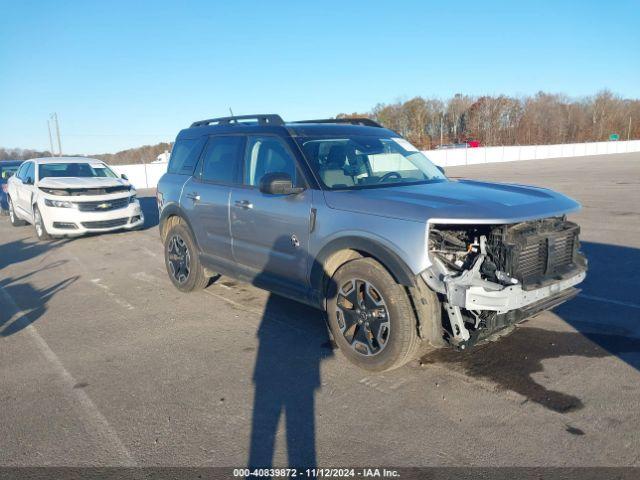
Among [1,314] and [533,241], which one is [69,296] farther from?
[533,241]

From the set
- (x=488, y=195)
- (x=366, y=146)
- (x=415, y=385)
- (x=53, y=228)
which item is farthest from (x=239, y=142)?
(x=53, y=228)

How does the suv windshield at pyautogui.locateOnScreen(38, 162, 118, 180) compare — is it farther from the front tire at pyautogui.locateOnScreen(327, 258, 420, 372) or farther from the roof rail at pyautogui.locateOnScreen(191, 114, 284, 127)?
the front tire at pyautogui.locateOnScreen(327, 258, 420, 372)

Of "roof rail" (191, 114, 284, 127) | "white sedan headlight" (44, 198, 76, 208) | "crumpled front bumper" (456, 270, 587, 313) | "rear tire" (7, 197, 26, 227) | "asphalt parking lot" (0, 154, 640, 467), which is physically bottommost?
"asphalt parking lot" (0, 154, 640, 467)

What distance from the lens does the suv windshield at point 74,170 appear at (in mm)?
11172

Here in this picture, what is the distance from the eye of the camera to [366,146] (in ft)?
16.3

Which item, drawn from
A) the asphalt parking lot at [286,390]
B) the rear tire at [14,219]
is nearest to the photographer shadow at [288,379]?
the asphalt parking lot at [286,390]

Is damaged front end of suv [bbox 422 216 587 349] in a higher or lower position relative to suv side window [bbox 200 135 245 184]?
lower

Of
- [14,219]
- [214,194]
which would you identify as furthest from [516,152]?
[214,194]

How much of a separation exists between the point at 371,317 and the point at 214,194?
2.52m

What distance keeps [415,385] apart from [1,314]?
487cm

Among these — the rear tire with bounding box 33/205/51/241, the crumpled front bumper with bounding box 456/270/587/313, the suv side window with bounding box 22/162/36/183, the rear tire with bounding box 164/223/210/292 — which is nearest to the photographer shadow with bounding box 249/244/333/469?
the rear tire with bounding box 164/223/210/292

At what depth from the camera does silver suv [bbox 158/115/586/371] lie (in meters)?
3.51

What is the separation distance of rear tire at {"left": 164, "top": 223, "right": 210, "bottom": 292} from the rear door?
257 mm

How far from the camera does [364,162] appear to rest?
15.6ft
